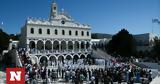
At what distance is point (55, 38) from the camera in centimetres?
5750

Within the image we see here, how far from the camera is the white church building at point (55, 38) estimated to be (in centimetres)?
5388

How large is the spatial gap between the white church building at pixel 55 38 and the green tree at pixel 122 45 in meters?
6.94

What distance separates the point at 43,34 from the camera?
5594 centimetres

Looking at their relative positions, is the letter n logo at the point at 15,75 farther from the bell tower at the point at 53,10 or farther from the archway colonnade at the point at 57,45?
the bell tower at the point at 53,10

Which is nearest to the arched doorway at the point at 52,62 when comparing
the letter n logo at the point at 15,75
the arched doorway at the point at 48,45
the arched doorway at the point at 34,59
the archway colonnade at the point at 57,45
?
the archway colonnade at the point at 57,45

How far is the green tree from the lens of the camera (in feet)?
210

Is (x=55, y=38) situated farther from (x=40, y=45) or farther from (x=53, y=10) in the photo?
(x=53, y=10)

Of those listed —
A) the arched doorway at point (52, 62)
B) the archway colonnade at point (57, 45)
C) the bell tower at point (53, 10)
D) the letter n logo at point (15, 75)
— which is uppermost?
the bell tower at point (53, 10)

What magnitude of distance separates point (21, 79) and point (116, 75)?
1525 cm

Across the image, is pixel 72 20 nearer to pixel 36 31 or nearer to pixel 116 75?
pixel 36 31

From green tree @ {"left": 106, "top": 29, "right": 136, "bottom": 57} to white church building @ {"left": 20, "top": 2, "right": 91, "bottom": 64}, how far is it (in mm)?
6938

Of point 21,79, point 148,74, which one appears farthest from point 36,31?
point 21,79

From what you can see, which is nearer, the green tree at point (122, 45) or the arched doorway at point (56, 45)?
the arched doorway at point (56, 45)

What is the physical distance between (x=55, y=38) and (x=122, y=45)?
16.0m
